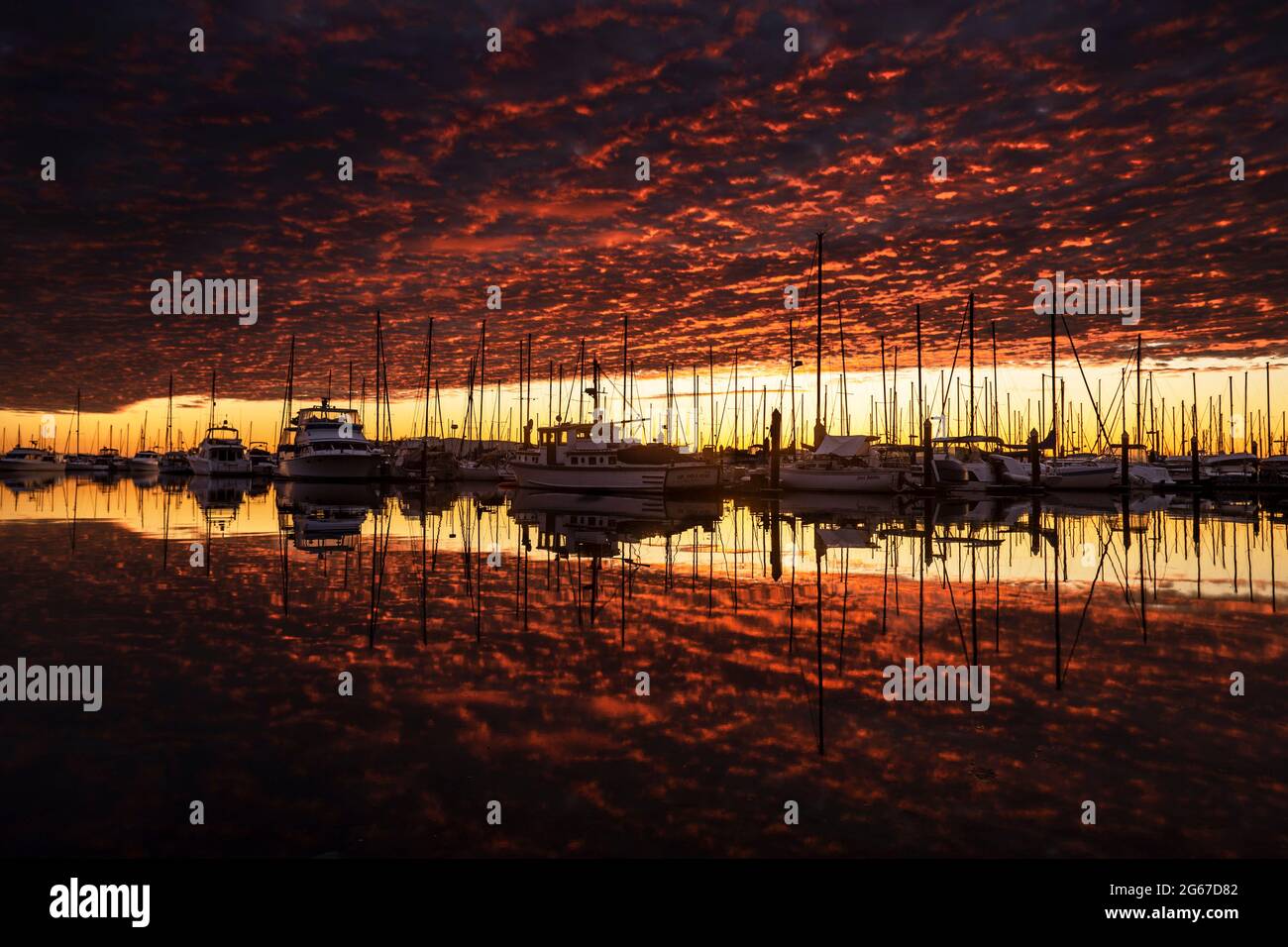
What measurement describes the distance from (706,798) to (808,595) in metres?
8.98

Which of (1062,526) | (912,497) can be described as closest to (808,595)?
(1062,526)

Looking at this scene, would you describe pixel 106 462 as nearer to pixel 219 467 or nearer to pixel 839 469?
pixel 219 467

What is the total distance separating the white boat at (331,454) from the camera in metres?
73.2

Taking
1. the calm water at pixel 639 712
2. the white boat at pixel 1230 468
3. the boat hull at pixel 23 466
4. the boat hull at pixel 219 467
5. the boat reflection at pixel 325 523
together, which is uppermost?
the boat hull at pixel 23 466

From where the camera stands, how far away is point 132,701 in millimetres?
7734

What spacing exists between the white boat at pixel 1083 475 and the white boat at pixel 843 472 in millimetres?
13456

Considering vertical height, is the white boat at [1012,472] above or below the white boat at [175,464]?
below

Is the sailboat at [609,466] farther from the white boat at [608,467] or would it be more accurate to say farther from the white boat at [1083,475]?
Answer: the white boat at [1083,475]

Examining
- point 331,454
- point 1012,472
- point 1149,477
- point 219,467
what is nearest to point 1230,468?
point 1149,477

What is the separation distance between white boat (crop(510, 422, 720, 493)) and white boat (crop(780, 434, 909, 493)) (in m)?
9.78

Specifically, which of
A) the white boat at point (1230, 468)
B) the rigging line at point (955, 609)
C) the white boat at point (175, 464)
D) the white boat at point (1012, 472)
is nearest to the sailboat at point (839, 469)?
the white boat at point (1012, 472)
